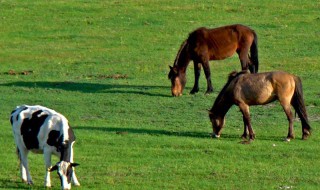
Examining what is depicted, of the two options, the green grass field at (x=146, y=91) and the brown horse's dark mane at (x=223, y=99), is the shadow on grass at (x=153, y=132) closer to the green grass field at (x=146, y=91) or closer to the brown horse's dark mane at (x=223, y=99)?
the green grass field at (x=146, y=91)

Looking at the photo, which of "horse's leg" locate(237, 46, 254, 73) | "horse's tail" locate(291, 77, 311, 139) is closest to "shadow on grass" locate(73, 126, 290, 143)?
"horse's tail" locate(291, 77, 311, 139)

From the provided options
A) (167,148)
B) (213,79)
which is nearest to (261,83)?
(167,148)

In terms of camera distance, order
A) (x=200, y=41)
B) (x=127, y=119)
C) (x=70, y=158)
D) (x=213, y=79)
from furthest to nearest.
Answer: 1. (x=213, y=79)
2. (x=200, y=41)
3. (x=127, y=119)
4. (x=70, y=158)

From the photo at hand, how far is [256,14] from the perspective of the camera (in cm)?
4075

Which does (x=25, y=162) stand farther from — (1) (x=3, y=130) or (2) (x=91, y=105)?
(2) (x=91, y=105)

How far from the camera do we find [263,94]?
20797 millimetres

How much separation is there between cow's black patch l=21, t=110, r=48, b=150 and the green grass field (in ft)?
2.37

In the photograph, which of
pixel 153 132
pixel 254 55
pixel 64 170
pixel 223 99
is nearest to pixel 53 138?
pixel 64 170

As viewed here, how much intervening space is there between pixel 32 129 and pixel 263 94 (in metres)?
6.34

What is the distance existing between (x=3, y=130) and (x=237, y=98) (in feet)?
17.0

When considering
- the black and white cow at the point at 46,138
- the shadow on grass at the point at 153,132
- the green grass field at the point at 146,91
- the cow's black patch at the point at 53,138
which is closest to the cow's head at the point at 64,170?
the black and white cow at the point at 46,138

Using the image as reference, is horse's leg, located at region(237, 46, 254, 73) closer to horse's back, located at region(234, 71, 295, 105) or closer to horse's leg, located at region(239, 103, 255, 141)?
horse's back, located at region(234, 71, 295, 105)

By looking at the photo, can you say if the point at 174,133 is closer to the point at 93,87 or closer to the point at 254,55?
the point at 93,87

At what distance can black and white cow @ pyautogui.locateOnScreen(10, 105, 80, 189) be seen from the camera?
50.9ft
